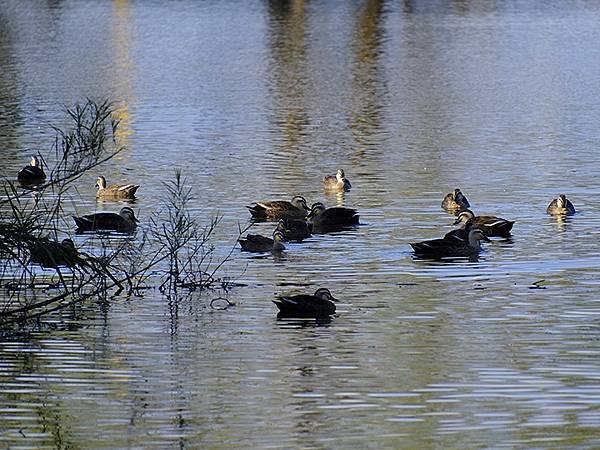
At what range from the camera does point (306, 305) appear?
13469 millimetres

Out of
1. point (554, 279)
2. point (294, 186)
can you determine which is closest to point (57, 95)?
point (294, 186)

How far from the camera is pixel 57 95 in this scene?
122 ft

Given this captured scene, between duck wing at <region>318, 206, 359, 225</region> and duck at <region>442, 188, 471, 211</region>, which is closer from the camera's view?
duck wing at <region>318, 206, 359, 225</region>

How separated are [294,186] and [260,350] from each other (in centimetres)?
1128

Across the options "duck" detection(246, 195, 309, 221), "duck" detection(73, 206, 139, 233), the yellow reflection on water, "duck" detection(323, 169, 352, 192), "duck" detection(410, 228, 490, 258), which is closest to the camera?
"duck" detection(410, 228, 490, 258)

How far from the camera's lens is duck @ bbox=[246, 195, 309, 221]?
19.8 meters

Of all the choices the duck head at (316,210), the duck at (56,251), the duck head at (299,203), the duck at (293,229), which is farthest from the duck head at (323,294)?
the duck head at (299,203)

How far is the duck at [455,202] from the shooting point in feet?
66.7

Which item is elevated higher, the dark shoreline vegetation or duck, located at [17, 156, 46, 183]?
duck, located at [17, 156, 46, 183]

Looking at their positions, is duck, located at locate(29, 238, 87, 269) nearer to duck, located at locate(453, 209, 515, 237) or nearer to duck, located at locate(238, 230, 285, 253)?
duck, located at locate(238, 230, 285, 253)

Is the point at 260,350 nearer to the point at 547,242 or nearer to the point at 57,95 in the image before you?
the point at 547,242

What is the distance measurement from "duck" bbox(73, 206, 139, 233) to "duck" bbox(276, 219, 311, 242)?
1.79 metres

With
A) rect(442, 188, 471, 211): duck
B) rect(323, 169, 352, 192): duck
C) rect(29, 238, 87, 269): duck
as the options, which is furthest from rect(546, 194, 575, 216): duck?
rect(29, 238, 87, 269): duck

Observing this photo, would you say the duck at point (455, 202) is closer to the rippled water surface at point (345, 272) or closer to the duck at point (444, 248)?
the rippled water surface at point (345, 272)
